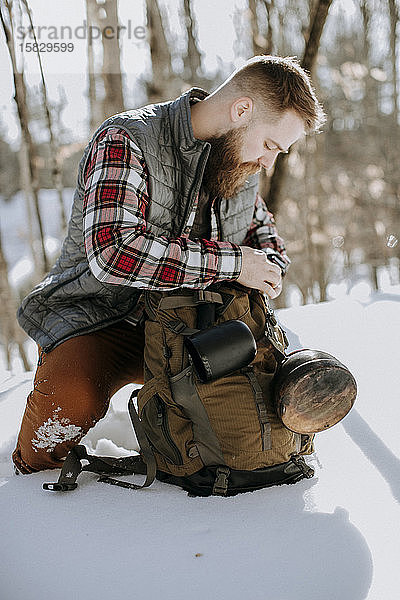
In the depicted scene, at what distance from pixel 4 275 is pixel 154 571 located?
12.9 ft

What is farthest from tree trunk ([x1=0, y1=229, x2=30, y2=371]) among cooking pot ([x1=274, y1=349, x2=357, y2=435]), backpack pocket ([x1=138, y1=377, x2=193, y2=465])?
cooking pot ([x1=274, y1=349, x2=357, y2=435])

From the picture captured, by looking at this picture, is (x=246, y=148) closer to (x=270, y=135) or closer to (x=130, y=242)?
(x=270, y=135)

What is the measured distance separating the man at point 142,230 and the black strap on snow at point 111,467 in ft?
0.34

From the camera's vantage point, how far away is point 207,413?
1.29 metres

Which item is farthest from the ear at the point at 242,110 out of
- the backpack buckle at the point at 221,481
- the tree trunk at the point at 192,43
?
the tree trunk at the point at 192,43

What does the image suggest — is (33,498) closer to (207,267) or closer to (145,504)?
(145,504)

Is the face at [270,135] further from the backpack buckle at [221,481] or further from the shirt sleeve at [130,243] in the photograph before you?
the backpack buckle at [221,481]

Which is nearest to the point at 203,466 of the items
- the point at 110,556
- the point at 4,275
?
the point at 110,556

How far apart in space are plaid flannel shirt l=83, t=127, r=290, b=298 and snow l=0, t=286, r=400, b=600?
54 cm

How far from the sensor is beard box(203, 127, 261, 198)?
146cm

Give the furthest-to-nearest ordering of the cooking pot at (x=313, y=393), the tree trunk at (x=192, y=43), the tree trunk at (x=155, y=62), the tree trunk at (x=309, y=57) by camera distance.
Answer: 1. the tree trunk at (x=192, y=43)
2. the tree trunk at (x=155, y=62)
3. the tree trunk at (x=309, y=57)
4. the cooking pot at (x=313, y=393)

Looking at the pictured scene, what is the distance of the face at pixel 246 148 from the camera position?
143 centimetres

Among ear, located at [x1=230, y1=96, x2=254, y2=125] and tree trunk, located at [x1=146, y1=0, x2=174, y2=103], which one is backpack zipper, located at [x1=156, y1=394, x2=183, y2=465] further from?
tree trunk, located at [x1=146, y1=0, x2=174, y2=103]

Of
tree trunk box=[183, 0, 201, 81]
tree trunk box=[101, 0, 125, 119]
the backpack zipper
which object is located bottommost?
the backpack zipper
